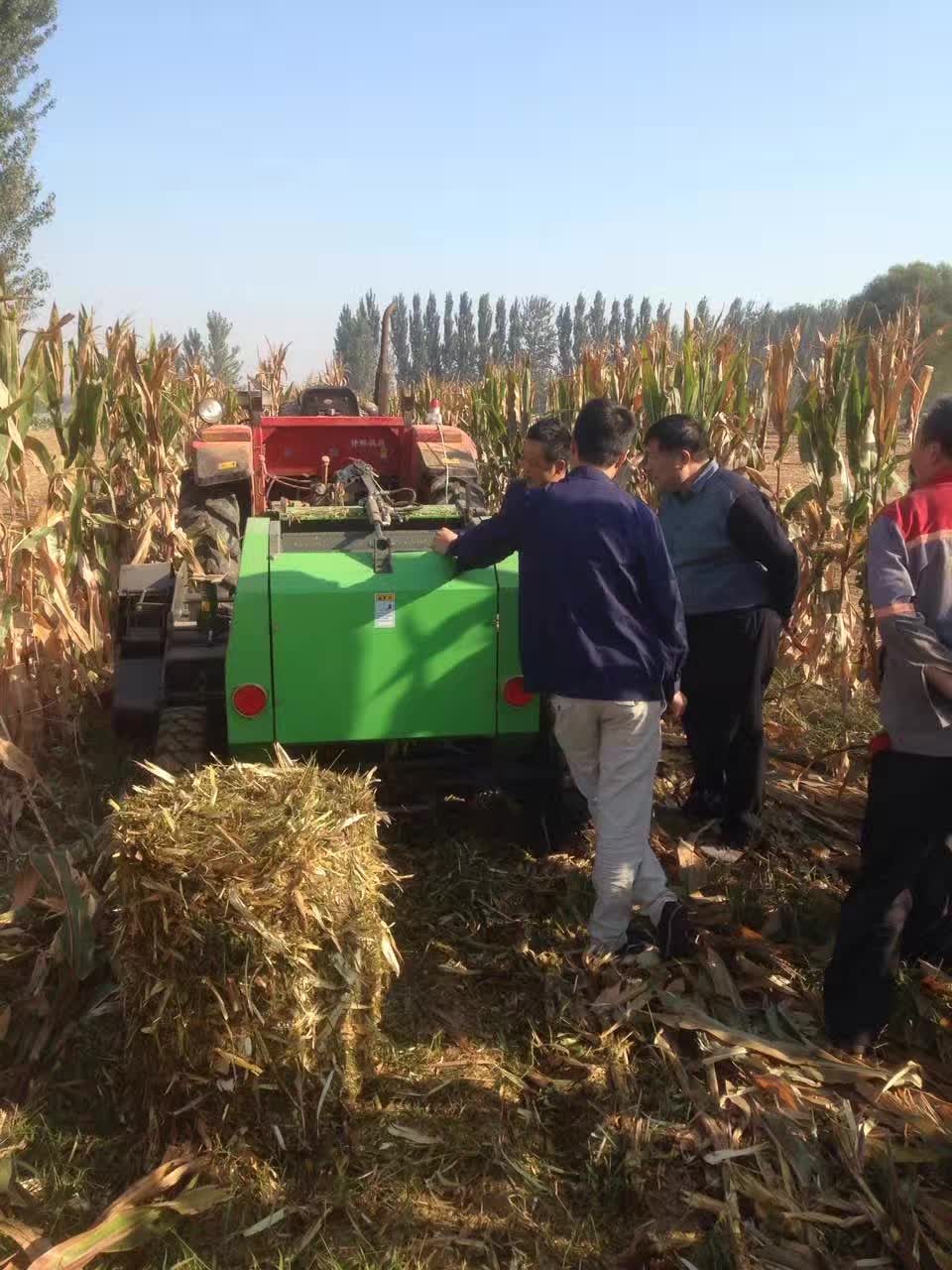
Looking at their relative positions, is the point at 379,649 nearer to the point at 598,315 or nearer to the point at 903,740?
the point at 903,740

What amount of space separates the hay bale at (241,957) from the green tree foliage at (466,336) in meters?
75.5

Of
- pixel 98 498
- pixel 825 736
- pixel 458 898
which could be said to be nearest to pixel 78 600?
pixel 98 498

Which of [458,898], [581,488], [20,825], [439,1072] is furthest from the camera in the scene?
[20,825]

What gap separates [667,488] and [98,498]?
152 inches

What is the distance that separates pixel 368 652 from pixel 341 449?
423 cm

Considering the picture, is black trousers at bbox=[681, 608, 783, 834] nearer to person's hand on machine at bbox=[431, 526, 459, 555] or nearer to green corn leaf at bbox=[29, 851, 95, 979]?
person's hand on machine at bbox=[431, 526, 459, 555]

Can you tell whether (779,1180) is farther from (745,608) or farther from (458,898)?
(745,608)

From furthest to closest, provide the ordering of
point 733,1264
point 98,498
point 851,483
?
A: point 98,498
point 851,483
point 733,1264

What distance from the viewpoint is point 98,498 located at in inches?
250

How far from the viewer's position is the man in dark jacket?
3965 mm

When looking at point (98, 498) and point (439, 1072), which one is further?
point (98, 498)

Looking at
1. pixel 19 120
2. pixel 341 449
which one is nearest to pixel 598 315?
pixel 19 120

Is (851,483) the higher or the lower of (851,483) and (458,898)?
the higher

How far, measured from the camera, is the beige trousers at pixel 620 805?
329 centimetres
